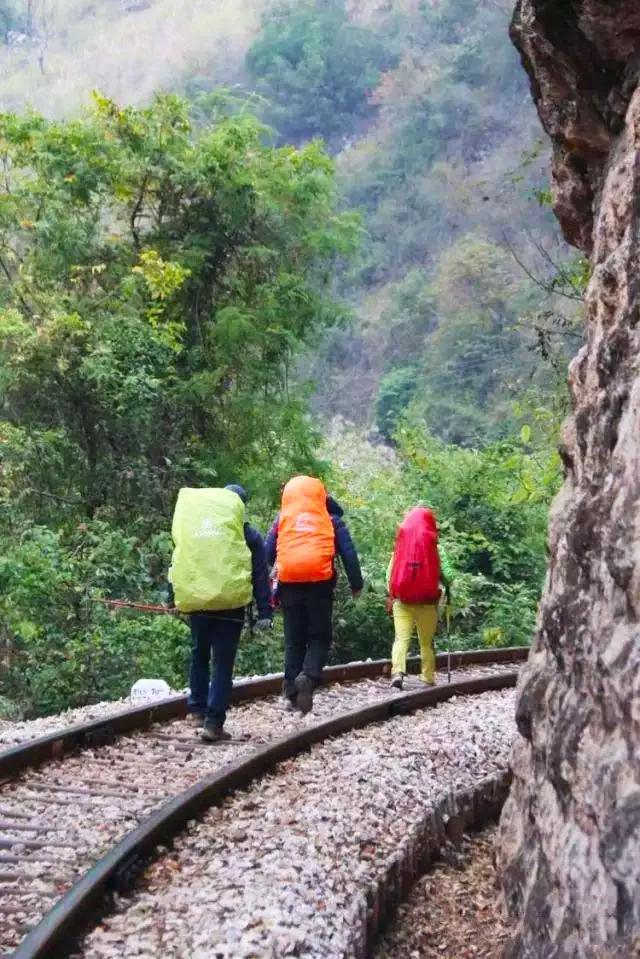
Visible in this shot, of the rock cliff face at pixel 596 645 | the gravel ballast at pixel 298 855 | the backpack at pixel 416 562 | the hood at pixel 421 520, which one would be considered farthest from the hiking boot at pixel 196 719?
the rock cliff face at pixel 596 645

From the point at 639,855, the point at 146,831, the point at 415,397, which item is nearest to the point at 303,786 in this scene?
the point at 146,831

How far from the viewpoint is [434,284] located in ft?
175

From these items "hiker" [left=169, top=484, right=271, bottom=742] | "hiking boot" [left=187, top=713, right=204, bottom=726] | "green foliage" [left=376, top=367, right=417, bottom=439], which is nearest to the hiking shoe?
"hiking boot" [left=187, top=713, right=204, bottom=726]

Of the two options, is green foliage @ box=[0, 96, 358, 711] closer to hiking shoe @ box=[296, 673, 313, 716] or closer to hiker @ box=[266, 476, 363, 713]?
hiker @ box=[266, 476, 363, 713]

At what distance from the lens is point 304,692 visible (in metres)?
8.30

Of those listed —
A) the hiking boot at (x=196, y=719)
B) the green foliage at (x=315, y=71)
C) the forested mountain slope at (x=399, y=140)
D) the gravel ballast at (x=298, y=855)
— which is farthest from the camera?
the green foliage at (x=315, y=71)

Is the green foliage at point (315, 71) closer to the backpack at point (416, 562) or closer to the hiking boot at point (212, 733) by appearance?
the backpack at point (416, 562)

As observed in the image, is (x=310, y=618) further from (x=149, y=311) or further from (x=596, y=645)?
(x=149, y=311)

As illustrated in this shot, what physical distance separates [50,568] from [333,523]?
4.27 m

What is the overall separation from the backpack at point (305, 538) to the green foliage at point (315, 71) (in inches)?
2780

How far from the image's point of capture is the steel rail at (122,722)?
633 cm

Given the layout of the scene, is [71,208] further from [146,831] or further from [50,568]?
[146,831]

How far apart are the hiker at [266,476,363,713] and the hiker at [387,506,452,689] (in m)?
1.07

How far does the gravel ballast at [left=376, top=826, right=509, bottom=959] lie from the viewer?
4.76 meters
